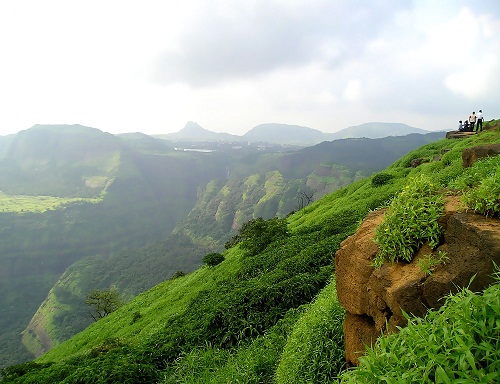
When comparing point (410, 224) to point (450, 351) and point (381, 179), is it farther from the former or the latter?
point (381, 179)

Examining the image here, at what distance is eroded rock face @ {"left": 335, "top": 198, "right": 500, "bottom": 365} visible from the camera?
4.70 meters

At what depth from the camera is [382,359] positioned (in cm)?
391

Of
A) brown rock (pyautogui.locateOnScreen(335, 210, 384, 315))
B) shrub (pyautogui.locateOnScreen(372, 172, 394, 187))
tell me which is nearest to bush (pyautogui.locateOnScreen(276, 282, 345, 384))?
brown rock (pyautogui.locateOnScreen(335, 210, 384, 315))

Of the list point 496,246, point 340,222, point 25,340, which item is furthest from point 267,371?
point 25,340

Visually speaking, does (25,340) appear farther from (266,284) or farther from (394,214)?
(394,214)

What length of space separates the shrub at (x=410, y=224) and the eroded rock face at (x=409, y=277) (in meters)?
0.16

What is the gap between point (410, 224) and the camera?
5.68 m

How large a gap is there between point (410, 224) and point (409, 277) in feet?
3.09

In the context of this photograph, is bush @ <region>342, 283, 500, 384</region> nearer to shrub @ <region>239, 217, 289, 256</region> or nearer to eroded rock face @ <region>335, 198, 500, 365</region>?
eroded rock face @ <region>335, 198, 500, 365</region>

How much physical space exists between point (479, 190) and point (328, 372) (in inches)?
198

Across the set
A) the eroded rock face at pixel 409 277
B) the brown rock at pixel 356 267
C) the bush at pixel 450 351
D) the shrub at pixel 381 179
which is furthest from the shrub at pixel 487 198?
the shrub at pixel 381 179

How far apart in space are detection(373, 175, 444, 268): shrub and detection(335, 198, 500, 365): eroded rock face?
0.16 m

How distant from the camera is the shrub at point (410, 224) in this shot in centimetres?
558

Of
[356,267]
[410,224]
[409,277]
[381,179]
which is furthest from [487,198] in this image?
[381,179]
